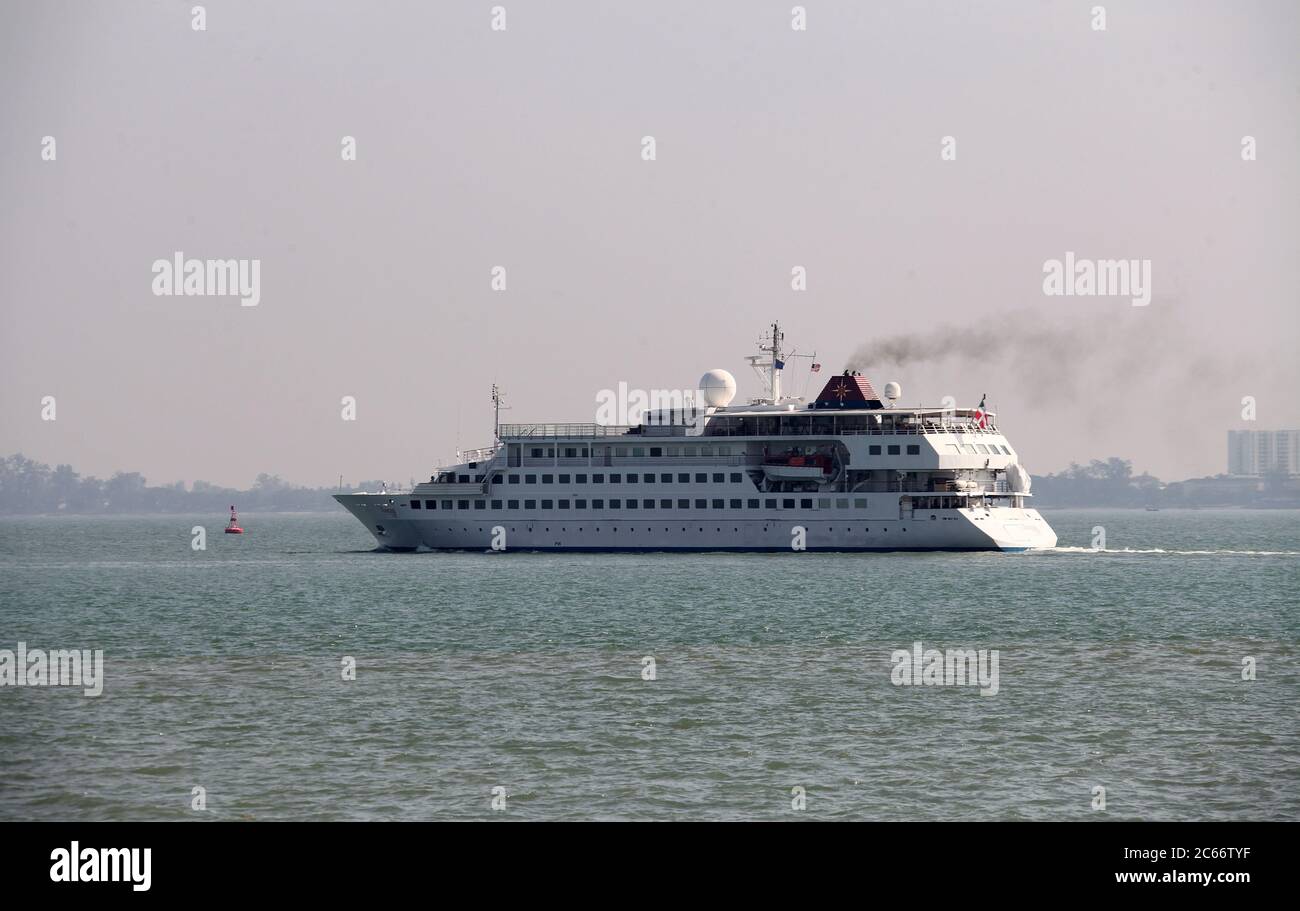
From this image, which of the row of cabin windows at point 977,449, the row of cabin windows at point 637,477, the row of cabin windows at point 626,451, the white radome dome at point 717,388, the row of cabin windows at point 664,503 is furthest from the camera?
the white radome dome at point 717,388

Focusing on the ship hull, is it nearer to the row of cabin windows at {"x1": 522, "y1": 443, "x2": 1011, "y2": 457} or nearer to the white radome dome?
the row of cabin windows at {"x1": 522, "y1": 443, "x2": 1011, "y2": 457}

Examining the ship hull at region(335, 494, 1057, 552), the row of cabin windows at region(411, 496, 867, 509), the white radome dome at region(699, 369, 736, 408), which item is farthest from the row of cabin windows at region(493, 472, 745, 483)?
the white radome dome at region(699, 369, 736, 408)

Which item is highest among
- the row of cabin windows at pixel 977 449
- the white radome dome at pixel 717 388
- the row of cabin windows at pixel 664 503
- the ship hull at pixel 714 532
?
the white radome dome at pixel 717 388

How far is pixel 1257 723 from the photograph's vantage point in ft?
84.8

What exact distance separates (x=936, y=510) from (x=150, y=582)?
40439 millimetres

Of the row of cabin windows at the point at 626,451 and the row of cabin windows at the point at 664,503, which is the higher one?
the row of cabin windows at the point at 626,451

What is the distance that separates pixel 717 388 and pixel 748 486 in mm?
9751

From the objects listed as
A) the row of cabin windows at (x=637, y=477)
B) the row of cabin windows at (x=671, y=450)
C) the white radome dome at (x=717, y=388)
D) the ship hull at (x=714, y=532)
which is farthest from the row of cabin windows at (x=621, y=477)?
the white radome dome at (x=717, y=388)

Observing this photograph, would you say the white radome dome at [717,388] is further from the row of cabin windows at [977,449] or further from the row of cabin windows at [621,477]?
the row of cabin windows at [977,449]

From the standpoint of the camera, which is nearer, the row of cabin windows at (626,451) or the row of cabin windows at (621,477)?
the row of cabin windows at (621,477)

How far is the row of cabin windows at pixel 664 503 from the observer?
77.2 m

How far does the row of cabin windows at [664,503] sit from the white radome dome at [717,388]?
30.5 ft
